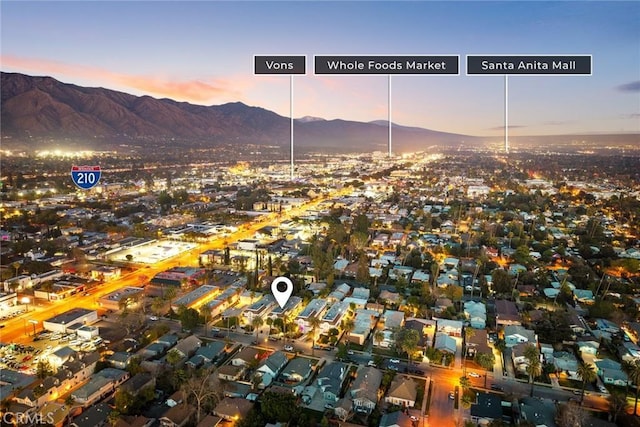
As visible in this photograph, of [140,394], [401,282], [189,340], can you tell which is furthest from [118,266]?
[401,282]

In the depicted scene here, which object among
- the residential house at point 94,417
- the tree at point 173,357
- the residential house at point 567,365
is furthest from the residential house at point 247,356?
the residential house at point 567,365

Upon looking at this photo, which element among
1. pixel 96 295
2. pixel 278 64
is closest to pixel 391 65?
pixel 278 64

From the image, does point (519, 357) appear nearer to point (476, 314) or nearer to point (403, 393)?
point (476, 314)

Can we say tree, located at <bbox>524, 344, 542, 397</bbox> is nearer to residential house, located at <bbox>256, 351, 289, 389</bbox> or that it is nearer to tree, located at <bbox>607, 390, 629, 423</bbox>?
tree, located at <bbox>607, 390, 629, 423</bbox>

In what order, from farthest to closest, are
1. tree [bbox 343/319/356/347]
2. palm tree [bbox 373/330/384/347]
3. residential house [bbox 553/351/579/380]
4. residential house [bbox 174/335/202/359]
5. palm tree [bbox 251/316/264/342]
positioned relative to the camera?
palm tree [bbox 251/316/264/342] < tree [bbox 343/319/356/347] < palm tree [bbox 373/330/384/347] < residential house [bbox 174/335/202/359] < residential house [bbox 553/351/579/380]

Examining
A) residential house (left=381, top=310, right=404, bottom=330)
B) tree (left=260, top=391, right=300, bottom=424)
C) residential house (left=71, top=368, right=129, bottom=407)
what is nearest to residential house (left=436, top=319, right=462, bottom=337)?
residential house (left=381, top=310, right=404, bottom=330)

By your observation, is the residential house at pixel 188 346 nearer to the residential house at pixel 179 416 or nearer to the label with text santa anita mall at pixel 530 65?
the residential house at pixel 179 416
